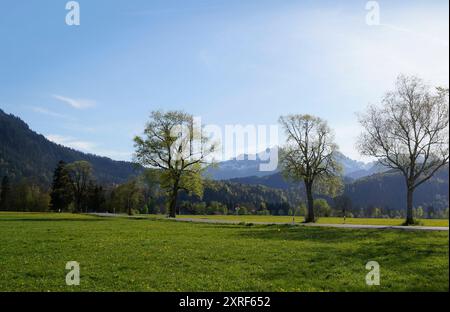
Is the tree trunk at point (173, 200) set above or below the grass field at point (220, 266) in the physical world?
above

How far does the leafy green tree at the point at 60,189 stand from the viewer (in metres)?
143

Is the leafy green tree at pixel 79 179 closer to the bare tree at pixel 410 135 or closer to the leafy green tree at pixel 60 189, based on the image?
the leafy green tree at pixel 60 189

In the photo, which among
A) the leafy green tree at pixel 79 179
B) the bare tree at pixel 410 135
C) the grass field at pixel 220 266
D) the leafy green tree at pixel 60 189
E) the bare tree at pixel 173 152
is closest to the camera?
the grass field at pixel 220 266

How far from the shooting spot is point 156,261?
20.9 meters

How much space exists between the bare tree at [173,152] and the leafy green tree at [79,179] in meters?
80.4

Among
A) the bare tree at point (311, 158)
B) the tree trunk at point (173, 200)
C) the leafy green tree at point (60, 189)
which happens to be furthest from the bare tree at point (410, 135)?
the leafy green tree at point (60, 189)

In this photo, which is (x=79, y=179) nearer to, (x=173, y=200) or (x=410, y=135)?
(x=173, y=200)

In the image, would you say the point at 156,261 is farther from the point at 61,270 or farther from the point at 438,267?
the point at 438,267

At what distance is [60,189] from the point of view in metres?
142

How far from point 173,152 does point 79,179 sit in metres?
87.5

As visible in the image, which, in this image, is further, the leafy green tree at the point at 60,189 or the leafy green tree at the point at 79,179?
the leafy green tree at the point at 79,179

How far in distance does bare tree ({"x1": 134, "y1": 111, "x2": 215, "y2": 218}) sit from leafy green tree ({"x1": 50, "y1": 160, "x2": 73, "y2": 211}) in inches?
2953
